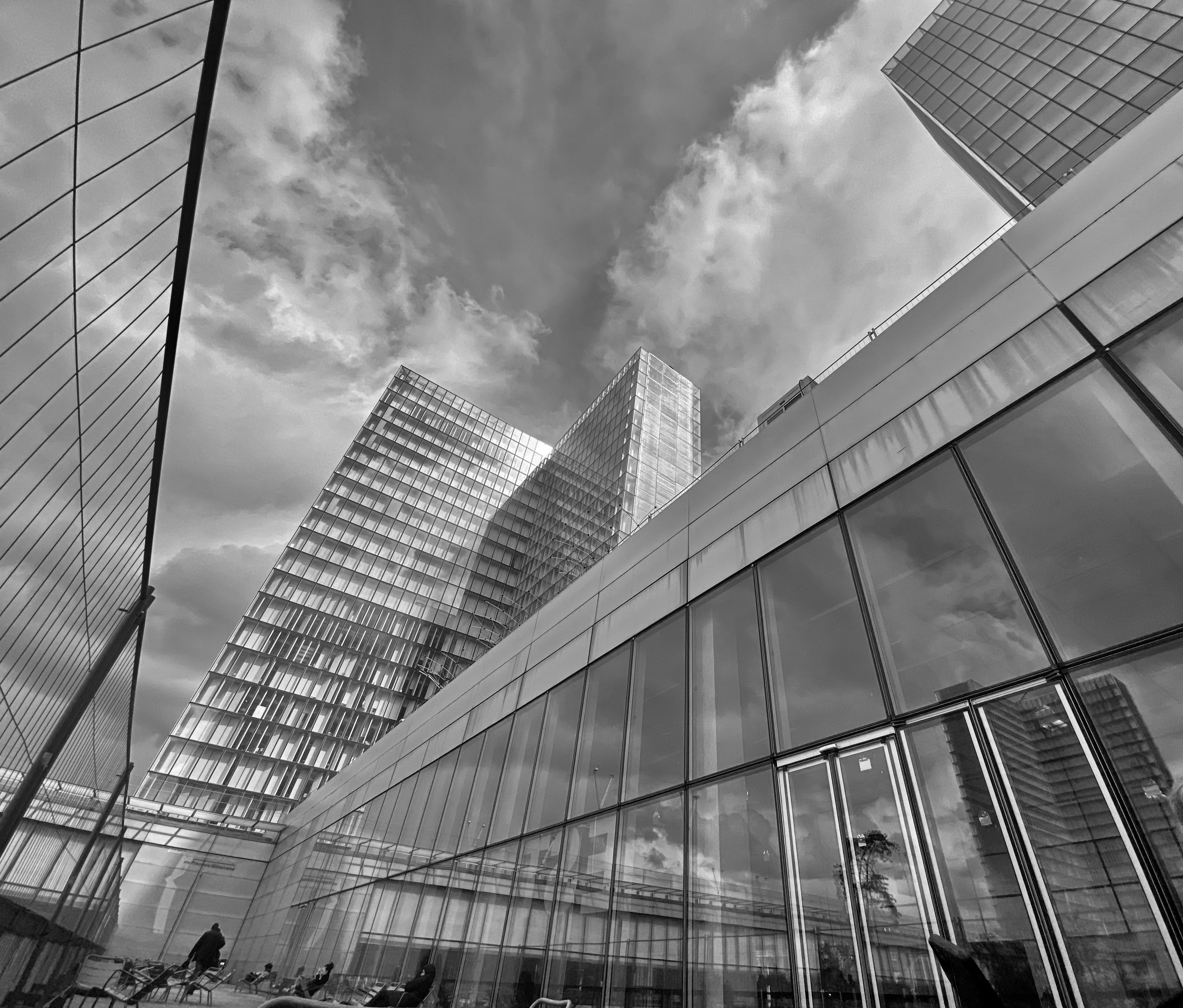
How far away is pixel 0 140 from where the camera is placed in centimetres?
226

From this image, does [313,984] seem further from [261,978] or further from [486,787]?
[261,978]

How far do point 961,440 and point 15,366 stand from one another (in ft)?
25.4

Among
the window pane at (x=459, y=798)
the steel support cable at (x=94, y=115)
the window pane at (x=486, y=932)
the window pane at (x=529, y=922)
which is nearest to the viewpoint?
the steel support cable at (x=94, y=115)

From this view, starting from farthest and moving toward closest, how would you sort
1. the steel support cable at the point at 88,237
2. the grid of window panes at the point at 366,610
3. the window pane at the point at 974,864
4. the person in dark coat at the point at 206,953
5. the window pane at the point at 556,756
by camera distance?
the grid of window panes at the point at 366,610 → the person in dark coat at the point at 206,953 → the window pane at the point at 556,756 → the window pane at the point at 974,864 → the steel support cable at the point at 88,237

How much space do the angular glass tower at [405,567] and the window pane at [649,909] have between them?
38.3 meters

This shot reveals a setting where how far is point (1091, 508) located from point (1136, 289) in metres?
2.20

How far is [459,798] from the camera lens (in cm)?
1407

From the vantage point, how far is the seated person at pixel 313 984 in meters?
13.7

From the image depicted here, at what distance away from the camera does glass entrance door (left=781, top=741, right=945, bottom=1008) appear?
177 inches

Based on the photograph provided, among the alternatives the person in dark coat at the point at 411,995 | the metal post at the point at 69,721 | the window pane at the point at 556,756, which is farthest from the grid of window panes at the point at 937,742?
the metal post at the point at 69,721

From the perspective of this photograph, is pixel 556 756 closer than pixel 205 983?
Yes

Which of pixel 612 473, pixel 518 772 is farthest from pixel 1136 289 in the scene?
pixel 612 473

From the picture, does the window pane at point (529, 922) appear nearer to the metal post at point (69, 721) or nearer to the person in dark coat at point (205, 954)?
the person in dark coat at point (205, 954)

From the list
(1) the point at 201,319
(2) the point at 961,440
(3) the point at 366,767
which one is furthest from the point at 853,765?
(3) the point at 366,767
